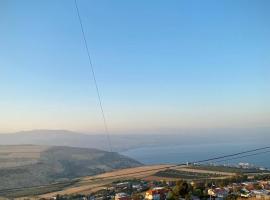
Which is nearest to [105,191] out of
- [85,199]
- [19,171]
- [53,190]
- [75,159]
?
[85,199]

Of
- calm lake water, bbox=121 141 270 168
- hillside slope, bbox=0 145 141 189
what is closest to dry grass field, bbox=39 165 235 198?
hillside slope, bbox=0 145 141 189

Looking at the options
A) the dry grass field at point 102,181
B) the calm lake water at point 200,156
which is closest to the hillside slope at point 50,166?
the dry grass field at point 102,181

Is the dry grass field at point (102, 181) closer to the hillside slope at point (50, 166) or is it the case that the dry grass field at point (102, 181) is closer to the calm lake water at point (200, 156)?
the hillside slope at point (50, 166)

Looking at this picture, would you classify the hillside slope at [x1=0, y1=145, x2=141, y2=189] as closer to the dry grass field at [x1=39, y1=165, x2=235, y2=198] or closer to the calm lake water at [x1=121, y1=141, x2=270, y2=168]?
the dry grass field at [x1=39, y1=165, x2=235, y2=198]

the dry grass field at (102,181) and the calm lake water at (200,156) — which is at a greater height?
the dry grass field at (102,181)

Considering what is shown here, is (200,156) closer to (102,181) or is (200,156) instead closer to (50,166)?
(50,166)

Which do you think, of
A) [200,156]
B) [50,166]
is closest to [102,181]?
[50,166]

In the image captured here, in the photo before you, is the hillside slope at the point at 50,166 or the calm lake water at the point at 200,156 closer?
the hillside slope at the point at 50,166

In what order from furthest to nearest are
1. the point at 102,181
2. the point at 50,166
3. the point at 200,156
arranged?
the point at 200,156 < the point at 50,166 < the point at 102,181

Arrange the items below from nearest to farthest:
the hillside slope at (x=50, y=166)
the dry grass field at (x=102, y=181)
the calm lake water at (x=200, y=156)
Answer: the dry grass field at (x=102, y=181)
the hillside slope at (x=50, y=166)
the calm lake water at (x=200, y=156)

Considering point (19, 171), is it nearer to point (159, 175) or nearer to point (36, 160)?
point (36, 160)

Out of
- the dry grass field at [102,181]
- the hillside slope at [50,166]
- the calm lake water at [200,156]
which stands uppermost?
the hillside slope at [50,166]
